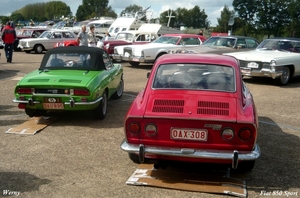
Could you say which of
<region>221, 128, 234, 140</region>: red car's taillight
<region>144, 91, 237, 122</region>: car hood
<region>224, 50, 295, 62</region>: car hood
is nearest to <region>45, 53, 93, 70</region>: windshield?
<region>144, 91, 237, 122</region>: car hood

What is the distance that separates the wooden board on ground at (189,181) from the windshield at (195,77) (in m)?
1.10

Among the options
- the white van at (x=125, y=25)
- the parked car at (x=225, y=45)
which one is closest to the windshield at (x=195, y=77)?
the parked car at (x=225, y=45)

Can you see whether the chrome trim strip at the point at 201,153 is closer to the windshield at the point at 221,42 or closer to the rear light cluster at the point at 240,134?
the rear light cluster at the point at 240,134

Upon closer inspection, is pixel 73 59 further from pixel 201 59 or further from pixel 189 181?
pixel 189 181

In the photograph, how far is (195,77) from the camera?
5.14 m

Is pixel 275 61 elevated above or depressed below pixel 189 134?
above

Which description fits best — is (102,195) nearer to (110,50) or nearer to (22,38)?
(110,50)

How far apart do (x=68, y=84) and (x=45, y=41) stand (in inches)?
662

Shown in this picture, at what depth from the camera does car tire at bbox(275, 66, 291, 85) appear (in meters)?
11.9

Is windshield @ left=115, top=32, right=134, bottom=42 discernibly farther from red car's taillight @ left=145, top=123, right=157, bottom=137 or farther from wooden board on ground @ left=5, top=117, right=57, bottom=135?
red car's taillight @ left=145, top=123, right=157, bottom=137

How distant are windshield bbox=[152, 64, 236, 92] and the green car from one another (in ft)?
6.47

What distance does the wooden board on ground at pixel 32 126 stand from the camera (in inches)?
257

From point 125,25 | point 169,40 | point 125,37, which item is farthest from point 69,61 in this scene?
point 125,25

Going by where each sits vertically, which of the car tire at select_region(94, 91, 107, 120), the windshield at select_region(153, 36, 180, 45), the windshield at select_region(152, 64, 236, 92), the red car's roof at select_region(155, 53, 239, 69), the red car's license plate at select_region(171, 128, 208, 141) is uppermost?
the red car's roof at select_region(155, 53, 239, 69)
